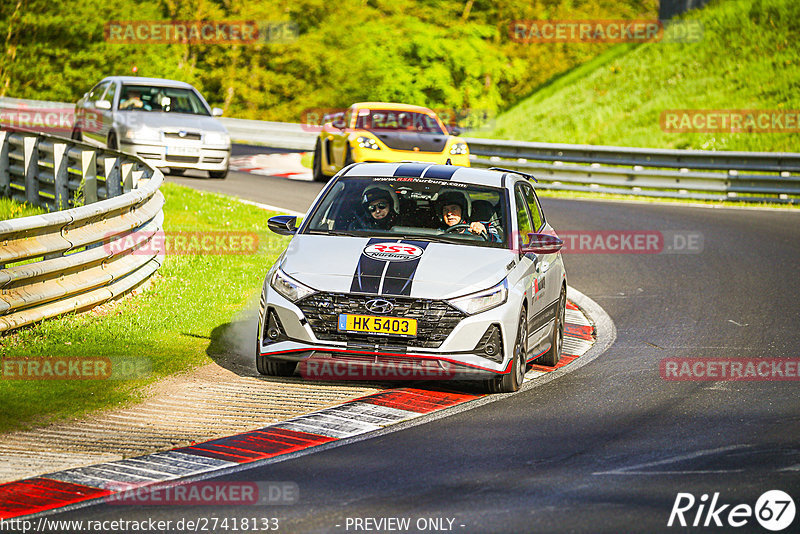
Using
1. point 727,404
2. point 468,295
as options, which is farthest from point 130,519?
point 727,404

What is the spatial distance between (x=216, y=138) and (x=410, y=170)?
42.7 feet

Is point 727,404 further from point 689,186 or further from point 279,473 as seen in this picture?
point 689,186

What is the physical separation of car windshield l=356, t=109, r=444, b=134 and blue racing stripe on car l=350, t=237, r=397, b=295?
14188mm

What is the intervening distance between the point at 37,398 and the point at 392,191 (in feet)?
10.7

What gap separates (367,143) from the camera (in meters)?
22.0

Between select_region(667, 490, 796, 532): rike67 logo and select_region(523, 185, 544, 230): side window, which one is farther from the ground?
select_region(523, 185, 544, 230): side window

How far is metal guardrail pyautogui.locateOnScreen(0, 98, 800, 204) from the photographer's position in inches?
971

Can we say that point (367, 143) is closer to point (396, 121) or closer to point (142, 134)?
point (396, 121)

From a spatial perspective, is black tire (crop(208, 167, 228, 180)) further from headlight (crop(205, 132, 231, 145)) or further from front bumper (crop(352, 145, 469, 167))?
front bumper (crop(352, 145, 469, 167))

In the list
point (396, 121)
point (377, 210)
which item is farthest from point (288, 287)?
point (396, 121)

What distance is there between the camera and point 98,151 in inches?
653

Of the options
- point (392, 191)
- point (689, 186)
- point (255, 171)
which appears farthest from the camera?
point (255, 171)

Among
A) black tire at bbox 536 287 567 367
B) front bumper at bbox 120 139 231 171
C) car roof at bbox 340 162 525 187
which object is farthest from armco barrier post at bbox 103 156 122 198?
black tire at bbox 536 287 567 367

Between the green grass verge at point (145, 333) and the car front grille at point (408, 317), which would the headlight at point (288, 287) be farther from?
the green grass verge at point (145, 333)
